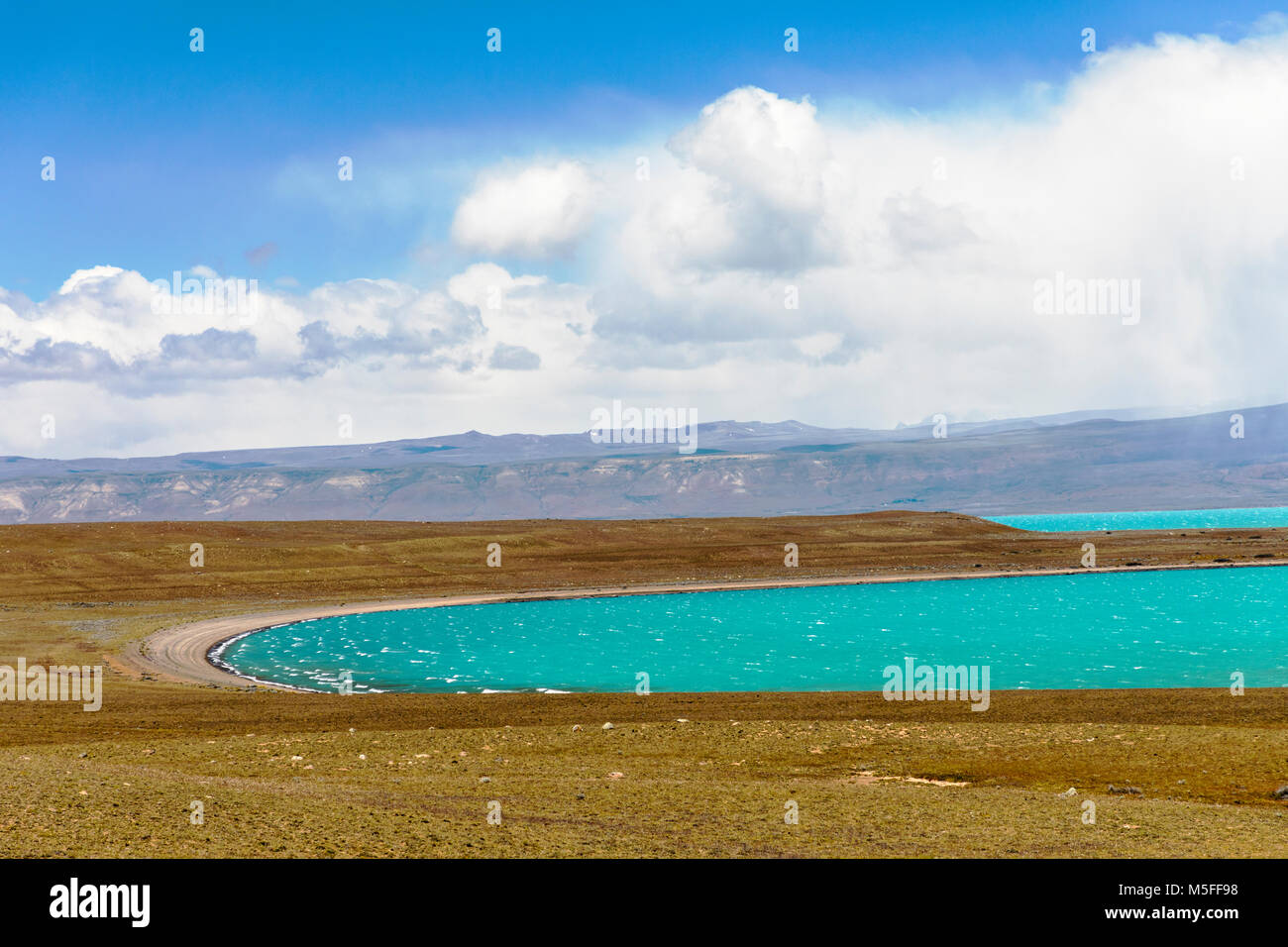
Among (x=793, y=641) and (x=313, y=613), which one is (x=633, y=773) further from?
(x=313, y=613)

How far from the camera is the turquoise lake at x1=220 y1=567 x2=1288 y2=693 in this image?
2157 inches

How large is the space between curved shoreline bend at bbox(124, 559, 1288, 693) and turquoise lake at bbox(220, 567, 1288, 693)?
2.07m

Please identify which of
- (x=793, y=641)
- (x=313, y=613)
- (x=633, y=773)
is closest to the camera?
(x=633, y=773)

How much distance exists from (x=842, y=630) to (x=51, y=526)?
12226 centimetres

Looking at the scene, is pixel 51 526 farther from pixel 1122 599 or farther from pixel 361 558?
pixel 1122 599

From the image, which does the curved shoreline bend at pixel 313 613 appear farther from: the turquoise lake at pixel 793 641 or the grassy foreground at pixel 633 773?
the grassy foreground at pixel 633 773

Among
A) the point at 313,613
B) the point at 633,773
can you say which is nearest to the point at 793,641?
the point at 313,613

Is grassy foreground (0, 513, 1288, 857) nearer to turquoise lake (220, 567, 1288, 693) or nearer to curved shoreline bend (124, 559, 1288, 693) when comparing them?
curved shoreline bend (124, 559, 1288, 693)

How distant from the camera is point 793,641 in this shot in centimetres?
7181

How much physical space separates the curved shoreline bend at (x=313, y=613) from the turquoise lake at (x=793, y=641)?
6.79 feet

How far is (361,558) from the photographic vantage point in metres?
134

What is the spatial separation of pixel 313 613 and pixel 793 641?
4694 cm

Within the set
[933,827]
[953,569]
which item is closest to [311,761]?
[933,827]
